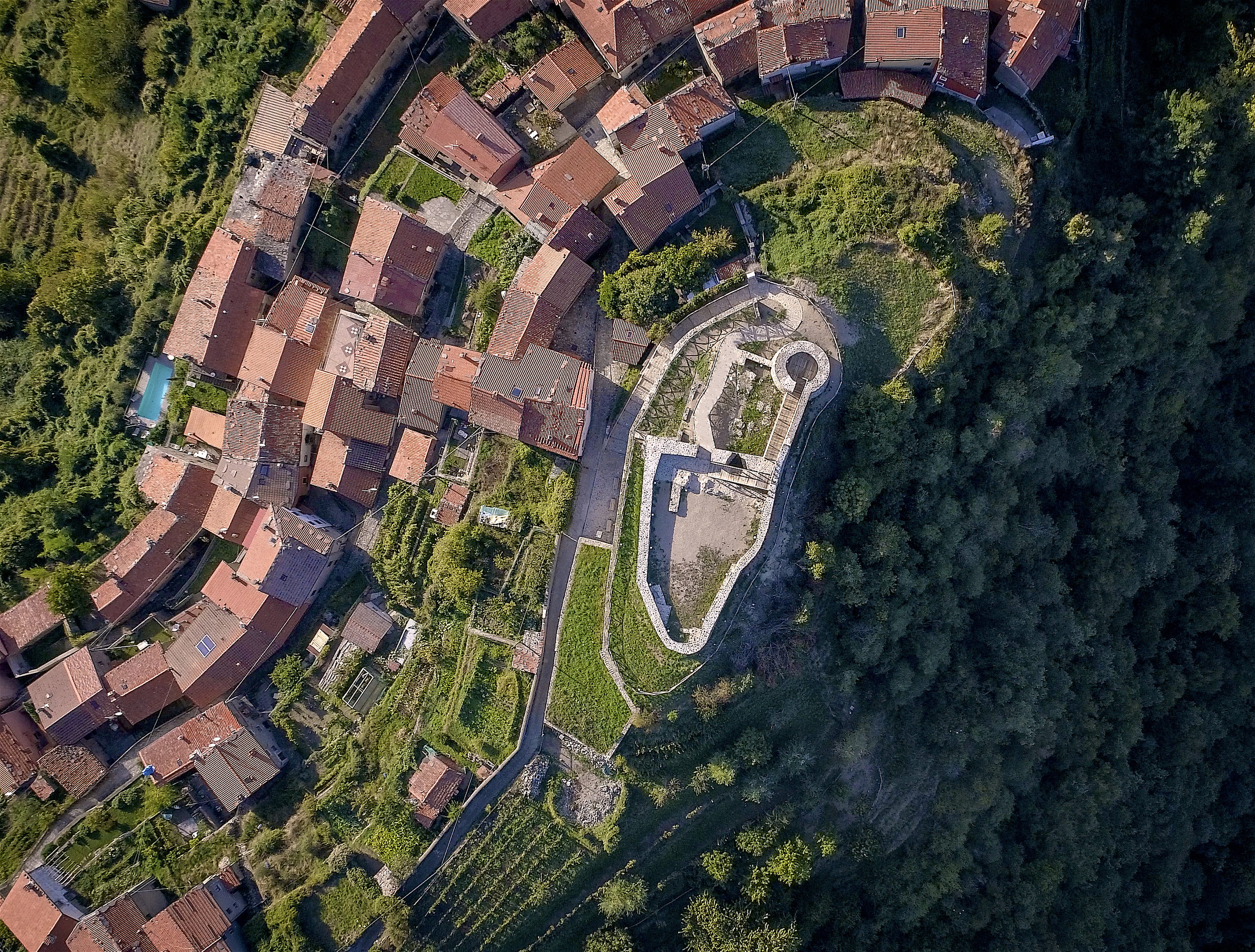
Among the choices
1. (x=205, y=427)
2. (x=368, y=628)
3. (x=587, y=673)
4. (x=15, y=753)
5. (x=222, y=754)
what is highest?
(x=205, y=427)

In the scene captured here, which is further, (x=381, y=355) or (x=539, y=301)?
(x=381, y=355)

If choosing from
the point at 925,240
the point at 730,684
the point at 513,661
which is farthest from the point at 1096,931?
the point at 925,240

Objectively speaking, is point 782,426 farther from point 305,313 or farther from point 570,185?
point 305,313

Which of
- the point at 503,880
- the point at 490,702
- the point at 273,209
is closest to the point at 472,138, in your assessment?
the point at 273,209

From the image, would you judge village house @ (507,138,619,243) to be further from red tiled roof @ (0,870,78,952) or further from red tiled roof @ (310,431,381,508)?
red tiled roof @ (0,870,78,952)

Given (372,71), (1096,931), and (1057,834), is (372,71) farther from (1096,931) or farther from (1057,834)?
(1096,931)

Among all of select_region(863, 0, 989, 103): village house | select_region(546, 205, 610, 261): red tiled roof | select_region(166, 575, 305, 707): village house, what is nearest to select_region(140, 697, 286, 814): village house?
select_region(166, 575, 305, 707): village house
